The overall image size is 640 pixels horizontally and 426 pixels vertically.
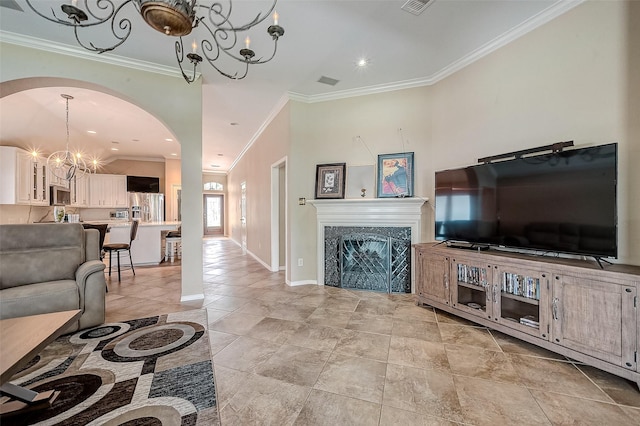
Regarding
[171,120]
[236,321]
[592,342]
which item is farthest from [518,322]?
[171,120]

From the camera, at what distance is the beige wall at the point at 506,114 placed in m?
2.09

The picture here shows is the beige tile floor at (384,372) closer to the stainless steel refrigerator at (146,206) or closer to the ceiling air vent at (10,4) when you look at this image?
the ceiling air vent at (10,4)

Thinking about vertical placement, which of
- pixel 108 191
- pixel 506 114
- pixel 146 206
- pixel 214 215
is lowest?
pixel 214 215

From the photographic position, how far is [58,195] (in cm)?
630

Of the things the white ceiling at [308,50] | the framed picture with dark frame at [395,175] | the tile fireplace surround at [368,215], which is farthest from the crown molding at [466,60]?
the tile fireplace surround at [368,215]

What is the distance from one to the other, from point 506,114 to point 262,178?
15.2ft

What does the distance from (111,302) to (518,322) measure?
15.7 ft

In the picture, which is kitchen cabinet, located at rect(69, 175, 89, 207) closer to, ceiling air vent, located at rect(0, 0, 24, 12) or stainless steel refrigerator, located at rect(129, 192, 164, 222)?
stainless steel refrigerator, located at rect(129, 192, 164, 222)

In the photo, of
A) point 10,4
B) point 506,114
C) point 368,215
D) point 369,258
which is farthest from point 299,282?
point 10,4

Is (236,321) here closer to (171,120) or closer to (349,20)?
(171,120)

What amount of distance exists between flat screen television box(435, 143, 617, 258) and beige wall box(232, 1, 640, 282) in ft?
1.01

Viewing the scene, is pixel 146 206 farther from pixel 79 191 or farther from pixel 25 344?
pixel 25 344

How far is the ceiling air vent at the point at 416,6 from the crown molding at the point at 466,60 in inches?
42.4

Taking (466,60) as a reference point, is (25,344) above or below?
below
